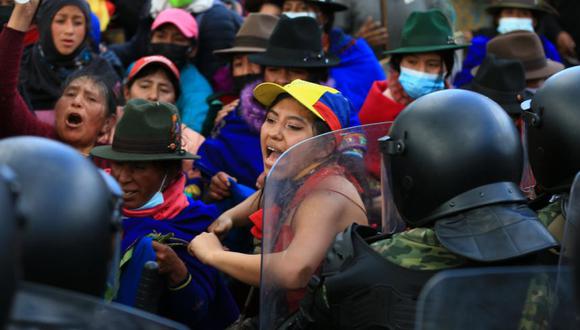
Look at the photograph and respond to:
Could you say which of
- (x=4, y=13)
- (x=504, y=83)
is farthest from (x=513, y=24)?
(x=4, y=13)

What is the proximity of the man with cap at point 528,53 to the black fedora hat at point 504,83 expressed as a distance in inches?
28.4

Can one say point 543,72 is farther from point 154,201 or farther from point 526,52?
point 154,201

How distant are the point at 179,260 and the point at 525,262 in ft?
5.48

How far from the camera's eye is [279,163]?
147 inches

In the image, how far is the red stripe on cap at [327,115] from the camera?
434 centimetres

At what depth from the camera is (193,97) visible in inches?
267

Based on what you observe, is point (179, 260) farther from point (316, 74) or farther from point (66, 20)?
point (66, 20)

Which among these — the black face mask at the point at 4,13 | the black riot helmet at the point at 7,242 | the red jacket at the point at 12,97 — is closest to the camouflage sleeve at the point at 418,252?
the black riot helmet at the point at 7,242

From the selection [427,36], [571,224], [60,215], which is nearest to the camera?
[60,215]

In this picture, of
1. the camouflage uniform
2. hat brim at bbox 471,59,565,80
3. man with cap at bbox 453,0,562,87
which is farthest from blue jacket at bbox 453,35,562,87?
the camouflage uniform

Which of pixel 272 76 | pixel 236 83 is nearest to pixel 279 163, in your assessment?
pixel 272 76

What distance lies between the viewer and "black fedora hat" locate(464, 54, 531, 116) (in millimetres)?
6266

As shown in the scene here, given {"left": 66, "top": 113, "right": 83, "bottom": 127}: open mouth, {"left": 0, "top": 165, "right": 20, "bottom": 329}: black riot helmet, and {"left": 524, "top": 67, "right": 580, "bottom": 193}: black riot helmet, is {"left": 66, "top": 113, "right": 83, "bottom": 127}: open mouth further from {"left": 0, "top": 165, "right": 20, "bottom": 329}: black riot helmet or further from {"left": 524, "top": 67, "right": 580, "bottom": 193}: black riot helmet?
{"left": 0, "top": 165, "right": 20, "bottom": 329}: black riot helmet

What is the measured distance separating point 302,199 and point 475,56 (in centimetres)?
420
